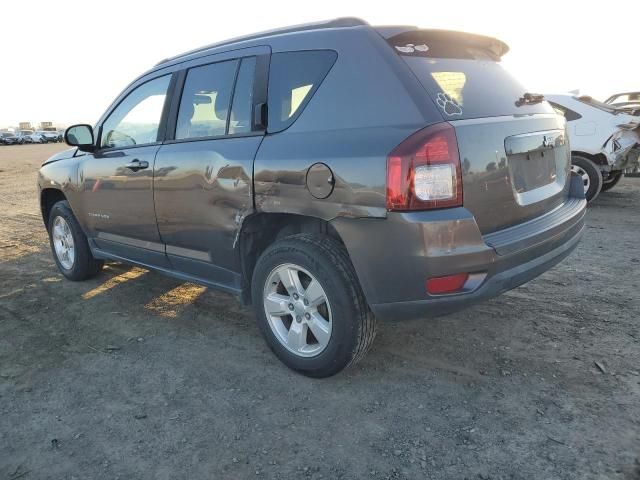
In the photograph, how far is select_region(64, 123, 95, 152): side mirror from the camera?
4.32 metres

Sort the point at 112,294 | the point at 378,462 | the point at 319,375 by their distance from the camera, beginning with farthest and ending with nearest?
the point at 112,294 → the point at 319,375 → the point at 378,462

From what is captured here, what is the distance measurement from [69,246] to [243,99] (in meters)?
2.82

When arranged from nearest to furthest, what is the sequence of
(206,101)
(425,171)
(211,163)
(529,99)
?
(425,171) → (529,99) → (211,163) → (206,101)

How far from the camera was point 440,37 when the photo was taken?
2.89 m

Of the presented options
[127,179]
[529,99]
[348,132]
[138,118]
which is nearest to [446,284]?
[348,132]

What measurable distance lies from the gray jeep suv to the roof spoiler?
0.04ft

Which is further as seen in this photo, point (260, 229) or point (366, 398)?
point (260, 229)

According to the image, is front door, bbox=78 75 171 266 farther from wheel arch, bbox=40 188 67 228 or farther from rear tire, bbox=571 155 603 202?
rear tire, bbox=571 155 603 202

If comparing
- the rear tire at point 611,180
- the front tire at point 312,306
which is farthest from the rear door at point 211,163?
the rear tire at point 611,180

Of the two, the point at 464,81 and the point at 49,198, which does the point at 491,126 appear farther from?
the point at 49,198

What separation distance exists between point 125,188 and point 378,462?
111 inches

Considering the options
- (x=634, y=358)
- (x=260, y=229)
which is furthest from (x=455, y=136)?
(x=634, y=358)

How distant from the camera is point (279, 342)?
10.3 ft

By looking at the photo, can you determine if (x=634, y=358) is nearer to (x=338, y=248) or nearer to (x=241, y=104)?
(x=338, y=248)
